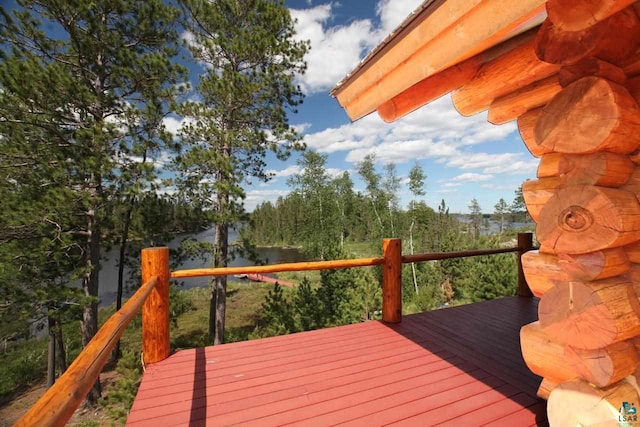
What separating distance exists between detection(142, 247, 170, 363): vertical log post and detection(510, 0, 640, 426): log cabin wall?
113 inches

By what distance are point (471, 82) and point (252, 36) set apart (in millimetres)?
9383

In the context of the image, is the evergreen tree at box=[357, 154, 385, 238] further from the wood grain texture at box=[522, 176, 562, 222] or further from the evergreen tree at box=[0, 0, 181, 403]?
the wood grain texture at box=[522, 176, 562, 222]

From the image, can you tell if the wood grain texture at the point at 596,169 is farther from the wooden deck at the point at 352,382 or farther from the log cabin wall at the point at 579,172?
the wooden deck at the point at 352,382

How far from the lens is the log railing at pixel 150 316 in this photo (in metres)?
0.76

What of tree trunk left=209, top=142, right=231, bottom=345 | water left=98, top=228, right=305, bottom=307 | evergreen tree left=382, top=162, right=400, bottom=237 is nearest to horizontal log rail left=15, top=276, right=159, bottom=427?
tree trunk left=209, top=142, right=231, bottom=345

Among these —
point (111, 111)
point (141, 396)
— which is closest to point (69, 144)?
point (111, 111)

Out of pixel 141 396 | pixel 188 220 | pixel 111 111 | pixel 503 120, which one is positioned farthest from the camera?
pixel 188 220

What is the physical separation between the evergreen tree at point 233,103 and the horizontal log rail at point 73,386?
27.4ft

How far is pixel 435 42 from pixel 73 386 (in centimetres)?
188

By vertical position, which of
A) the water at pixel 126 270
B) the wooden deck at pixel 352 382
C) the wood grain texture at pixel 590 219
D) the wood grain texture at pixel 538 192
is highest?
the wood grain texture at pixel 538 192

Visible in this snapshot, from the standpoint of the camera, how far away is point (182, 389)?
2268 millimetres

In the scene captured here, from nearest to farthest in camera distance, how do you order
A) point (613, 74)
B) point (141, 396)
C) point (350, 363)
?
point (613, 74) → point (141, 396) → point (350, 363)

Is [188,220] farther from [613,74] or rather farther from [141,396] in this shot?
[613,74]

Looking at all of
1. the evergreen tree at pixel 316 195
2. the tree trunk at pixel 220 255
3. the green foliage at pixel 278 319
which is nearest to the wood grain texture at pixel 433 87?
the tree trunk at pixel 220 255
